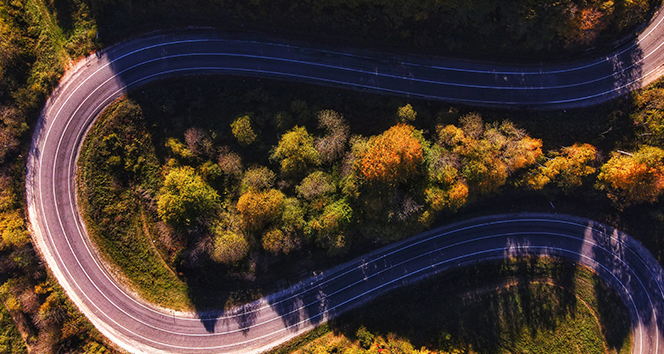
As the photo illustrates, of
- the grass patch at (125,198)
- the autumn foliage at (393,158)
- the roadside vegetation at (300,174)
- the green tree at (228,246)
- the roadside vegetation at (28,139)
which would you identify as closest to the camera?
the autumn foliage at (393,158)

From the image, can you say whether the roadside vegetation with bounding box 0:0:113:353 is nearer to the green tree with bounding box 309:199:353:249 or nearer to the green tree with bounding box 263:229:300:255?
the green tree with bounding box 263:229:300:255

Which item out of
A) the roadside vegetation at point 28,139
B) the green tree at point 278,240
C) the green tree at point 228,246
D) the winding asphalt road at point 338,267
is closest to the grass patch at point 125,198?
the winding asphalt road at point 338,267

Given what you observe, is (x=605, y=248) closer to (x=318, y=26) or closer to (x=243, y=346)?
(x=318, y=26)

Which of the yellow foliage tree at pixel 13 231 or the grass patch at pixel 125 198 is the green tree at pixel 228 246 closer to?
the grass patch at pixel 125 198

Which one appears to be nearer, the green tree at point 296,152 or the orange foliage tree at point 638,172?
the orange foliage tree at point 638,172

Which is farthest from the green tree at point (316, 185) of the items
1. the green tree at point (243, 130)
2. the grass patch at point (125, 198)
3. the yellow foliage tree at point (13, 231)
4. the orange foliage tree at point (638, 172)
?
the yellow foliage tree at point (13, 231)

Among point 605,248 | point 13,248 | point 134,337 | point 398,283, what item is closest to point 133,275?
point 134,337

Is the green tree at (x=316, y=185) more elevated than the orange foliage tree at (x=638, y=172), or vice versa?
the green tree at (x=316, y=185)

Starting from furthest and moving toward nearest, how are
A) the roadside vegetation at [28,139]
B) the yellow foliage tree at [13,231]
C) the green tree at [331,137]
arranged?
1. the roadside vegetation at [28,139]
2. the yellow foliage tree at [13,231]
3. the green tree at [331,137]

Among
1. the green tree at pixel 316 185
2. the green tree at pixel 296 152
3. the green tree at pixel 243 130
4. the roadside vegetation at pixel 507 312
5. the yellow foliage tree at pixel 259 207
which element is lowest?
the roadside vegetation at pixel 507 312
